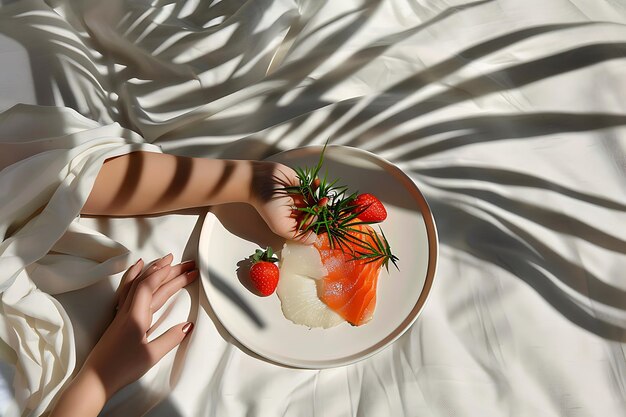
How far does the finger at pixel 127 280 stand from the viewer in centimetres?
93

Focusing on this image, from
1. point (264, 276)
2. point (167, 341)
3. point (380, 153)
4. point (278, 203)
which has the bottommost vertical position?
point (167, 341)

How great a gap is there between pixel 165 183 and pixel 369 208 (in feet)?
1.08

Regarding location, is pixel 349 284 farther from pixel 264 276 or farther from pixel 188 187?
pixel 188 187

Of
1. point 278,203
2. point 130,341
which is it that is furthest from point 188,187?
point 130,341

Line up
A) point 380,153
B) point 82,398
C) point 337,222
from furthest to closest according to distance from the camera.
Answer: point 380,153 → point 337,222 → point 82,398

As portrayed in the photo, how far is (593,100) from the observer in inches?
38.7

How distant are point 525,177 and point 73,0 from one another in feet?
2.90

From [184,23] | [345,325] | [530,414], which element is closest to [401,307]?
[345,325]

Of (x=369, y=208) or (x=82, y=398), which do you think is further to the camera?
(x=369, y=208)

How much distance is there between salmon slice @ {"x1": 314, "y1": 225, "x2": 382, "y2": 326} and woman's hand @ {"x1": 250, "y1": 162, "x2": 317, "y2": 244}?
0.05m

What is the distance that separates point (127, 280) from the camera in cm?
94

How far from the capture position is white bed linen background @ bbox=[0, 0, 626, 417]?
88cm

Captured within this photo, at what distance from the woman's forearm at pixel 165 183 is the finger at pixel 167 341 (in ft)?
0.64

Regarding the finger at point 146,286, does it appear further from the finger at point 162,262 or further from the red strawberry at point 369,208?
the red strawberry at point 369,208
